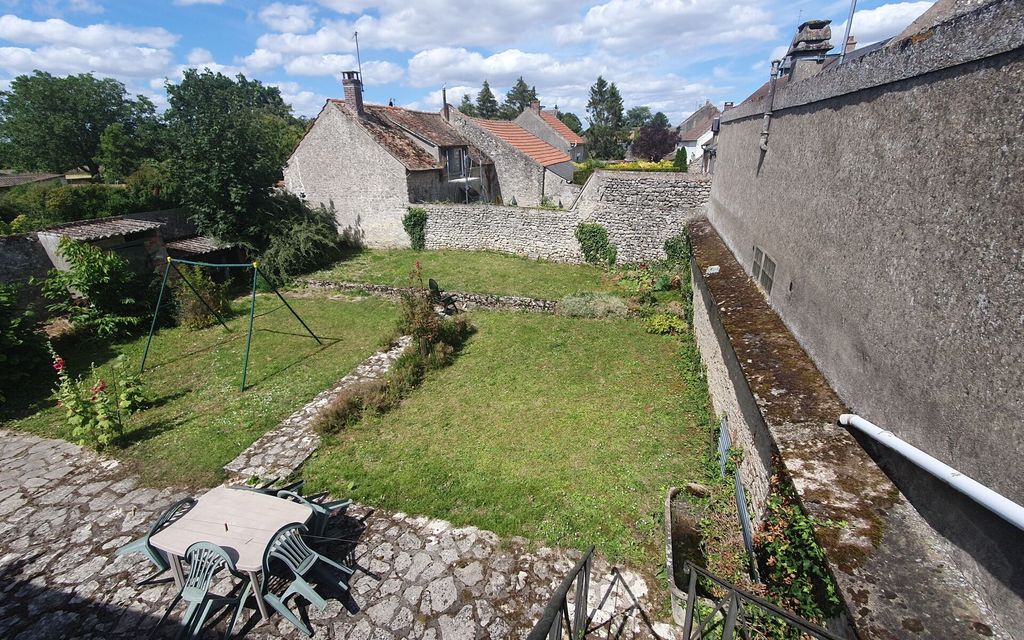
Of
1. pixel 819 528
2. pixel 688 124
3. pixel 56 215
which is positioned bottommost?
pixel 819 528

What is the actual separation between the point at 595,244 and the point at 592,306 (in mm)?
4761

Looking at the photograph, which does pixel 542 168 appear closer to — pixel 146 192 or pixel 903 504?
pixel 146 192

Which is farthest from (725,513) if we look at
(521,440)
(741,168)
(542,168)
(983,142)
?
(542,168)

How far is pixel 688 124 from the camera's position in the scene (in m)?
59.5

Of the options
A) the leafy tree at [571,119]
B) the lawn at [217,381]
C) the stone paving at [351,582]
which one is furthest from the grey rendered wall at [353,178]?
the leafy tree at [571,119]

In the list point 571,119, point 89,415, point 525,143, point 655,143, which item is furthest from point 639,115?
point 89,415

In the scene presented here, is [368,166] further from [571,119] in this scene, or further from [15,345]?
[571,119]

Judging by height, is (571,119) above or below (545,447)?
above

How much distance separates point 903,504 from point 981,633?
827 mm

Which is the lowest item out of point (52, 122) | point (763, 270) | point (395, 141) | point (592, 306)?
point (592, 306)

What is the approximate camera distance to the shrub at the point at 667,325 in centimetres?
1065

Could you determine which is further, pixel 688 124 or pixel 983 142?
pixel 688 124

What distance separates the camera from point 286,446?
23.8 feet

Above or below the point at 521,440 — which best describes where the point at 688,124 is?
above
